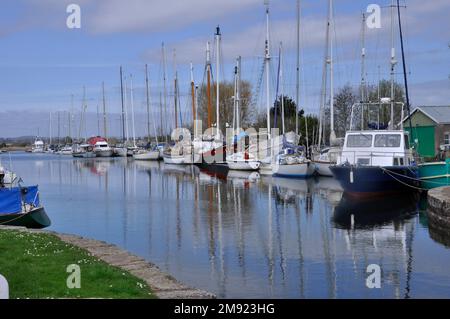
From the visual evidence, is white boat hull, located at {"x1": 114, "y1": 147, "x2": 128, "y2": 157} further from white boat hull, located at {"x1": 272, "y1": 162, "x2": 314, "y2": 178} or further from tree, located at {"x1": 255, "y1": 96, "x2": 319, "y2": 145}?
white boat hull, located at {"x1": 272, "y1": 162, "x2": 314, "y2": 178}

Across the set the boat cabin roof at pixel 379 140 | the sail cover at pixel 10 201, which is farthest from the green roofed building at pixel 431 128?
the sail cover at pixel 10 201

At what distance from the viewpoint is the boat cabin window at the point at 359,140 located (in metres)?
32.8

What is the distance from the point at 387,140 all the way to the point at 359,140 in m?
1.51

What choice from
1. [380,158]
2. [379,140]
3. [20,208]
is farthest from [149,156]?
[20,208]

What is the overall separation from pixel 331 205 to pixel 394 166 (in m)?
4.11

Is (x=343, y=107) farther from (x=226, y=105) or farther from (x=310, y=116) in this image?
(x=226, y=105)

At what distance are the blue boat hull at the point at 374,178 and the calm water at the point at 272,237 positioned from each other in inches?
29.4

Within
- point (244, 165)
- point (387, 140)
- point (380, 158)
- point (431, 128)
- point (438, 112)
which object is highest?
point (438, 112)

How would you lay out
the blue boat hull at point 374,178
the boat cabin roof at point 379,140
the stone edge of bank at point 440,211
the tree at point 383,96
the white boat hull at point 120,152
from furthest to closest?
1. the white boat hull at point 120,152
2. the tree at point 383,96
3. the boat cabin roof at point 379,140
4. the blue boat hull at point 374,178
5. the stone edge of bank at point 440,211

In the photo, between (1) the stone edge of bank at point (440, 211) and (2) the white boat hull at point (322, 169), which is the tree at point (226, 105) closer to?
(2) the white boat hull at point (322, 169)

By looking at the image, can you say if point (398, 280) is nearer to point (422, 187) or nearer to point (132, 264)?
point (132, 264)

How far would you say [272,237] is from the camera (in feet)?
63.9
